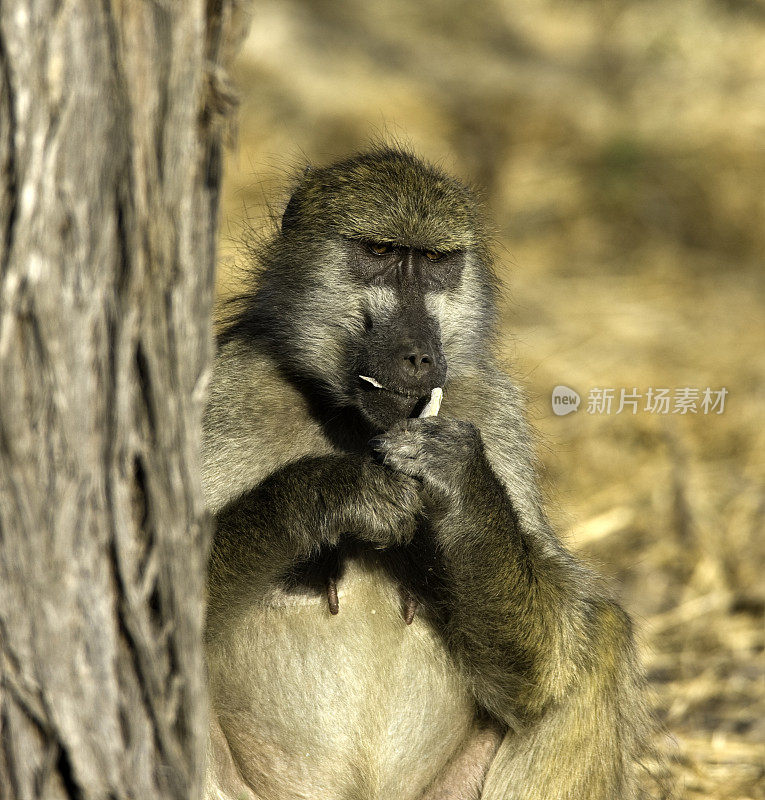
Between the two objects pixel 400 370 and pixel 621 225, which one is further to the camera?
pixel 621 225

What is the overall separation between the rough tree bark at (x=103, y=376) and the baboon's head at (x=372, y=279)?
89 cm

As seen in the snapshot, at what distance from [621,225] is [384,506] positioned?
5534 mm

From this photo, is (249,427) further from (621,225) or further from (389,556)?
(621,225)

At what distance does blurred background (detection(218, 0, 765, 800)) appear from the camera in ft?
13.0

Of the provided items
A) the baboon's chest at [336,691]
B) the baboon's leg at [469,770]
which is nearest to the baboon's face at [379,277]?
the baboon's chest at [336,691]

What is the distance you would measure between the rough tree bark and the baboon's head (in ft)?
2.91

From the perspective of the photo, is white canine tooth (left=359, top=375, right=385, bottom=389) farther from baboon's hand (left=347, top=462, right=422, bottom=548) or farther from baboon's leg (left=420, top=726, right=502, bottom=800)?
baboon's leg (left=420, top=726, right=502, bottom=800)

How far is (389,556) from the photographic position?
2346mm

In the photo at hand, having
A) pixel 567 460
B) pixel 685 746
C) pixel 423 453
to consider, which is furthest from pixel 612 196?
pixel 423 453

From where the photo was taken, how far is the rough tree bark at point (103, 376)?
4.00 ft

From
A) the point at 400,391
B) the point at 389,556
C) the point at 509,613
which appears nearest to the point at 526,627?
the point at 509,613

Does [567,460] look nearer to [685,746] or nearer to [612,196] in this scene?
[685,746]

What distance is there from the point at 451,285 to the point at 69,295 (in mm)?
1356

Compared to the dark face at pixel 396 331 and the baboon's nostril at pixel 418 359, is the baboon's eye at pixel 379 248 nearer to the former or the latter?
the dark face at pixel 396 331
